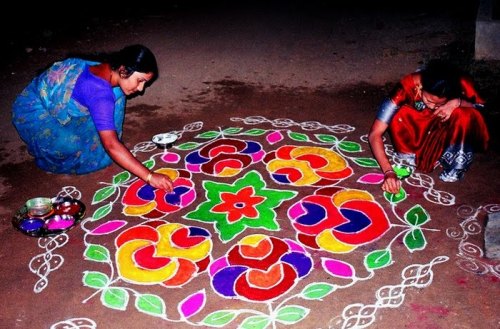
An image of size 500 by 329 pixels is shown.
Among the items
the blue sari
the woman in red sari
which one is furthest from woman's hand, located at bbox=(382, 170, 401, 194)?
the blue sari

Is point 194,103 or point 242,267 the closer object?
point 242,267

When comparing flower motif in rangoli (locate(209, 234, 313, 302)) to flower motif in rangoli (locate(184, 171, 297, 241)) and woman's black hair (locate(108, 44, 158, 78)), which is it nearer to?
flower motif in rangoli (locate(184, 171, 297, 241))

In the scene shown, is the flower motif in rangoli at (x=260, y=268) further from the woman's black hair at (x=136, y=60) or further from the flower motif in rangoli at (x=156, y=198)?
the woman's black hair at (x=136, y=60)

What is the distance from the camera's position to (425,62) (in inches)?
218

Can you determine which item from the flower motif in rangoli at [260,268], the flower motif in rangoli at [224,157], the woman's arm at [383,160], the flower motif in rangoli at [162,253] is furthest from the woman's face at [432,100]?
the flower motif in rangoli at [162,253]

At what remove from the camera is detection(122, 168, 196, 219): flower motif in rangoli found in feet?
10.3

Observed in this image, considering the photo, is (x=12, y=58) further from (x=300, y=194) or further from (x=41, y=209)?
(x=300, y=194)

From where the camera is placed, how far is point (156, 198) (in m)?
3.28

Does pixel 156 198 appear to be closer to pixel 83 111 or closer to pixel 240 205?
pixel 240 205

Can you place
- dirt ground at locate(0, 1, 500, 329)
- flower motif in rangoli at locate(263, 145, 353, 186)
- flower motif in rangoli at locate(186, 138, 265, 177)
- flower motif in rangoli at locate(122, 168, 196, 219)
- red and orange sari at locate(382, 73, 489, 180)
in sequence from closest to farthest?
dirt ground at locate(0, 1, 500, 329) → red and orange sari at locate(382, 73, 489, 180) → flower motif in rangoli at locate(122, 168, 196, 219) → flower motif in rangoli at locate(263, 145, 353, 186) → flower motif in rangoli at locate(186, 138, 265, 177)

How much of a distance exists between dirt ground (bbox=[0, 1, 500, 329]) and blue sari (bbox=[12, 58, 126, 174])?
14 cm

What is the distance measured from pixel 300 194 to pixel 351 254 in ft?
2.25

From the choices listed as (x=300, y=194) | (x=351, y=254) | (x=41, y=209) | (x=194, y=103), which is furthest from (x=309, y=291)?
(x=194, y=103)

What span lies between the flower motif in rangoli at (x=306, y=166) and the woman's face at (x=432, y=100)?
81 centimetres
